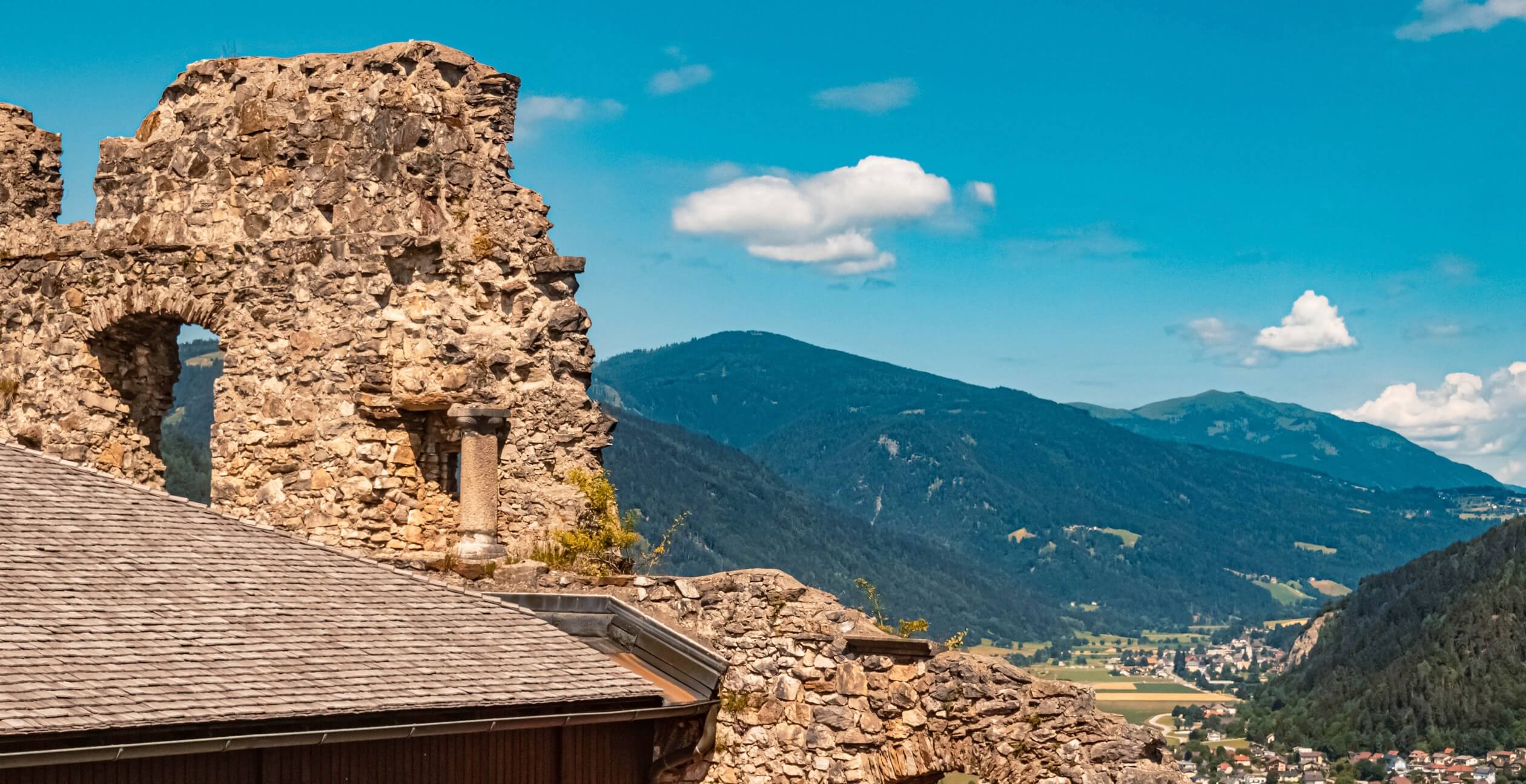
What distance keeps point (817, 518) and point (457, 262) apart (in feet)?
554

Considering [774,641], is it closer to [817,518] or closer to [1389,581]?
[1389,581]

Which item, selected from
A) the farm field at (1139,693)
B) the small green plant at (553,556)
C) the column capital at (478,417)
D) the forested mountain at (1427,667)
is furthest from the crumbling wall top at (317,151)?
the farm field at (1139,693)

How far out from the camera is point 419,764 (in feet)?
41.4

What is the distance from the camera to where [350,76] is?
1933cm

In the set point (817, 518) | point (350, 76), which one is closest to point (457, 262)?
point (350, 76)

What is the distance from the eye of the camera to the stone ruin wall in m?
18.4

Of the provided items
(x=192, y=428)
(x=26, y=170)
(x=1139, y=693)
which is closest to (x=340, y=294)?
(x=26, y=170)

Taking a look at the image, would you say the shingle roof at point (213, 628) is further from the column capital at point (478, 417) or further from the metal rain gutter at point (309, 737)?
the column capital at point (478, 417)

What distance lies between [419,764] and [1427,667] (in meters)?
88.5

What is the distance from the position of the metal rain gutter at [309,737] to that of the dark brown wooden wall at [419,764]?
0.24 m

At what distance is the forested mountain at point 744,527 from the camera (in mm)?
140250

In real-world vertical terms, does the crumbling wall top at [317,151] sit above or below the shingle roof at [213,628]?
above

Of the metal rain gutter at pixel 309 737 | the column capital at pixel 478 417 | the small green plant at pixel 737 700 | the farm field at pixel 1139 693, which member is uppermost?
the column capital at pixel 478 417

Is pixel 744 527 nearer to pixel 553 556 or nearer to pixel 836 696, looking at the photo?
pixel 553 556
